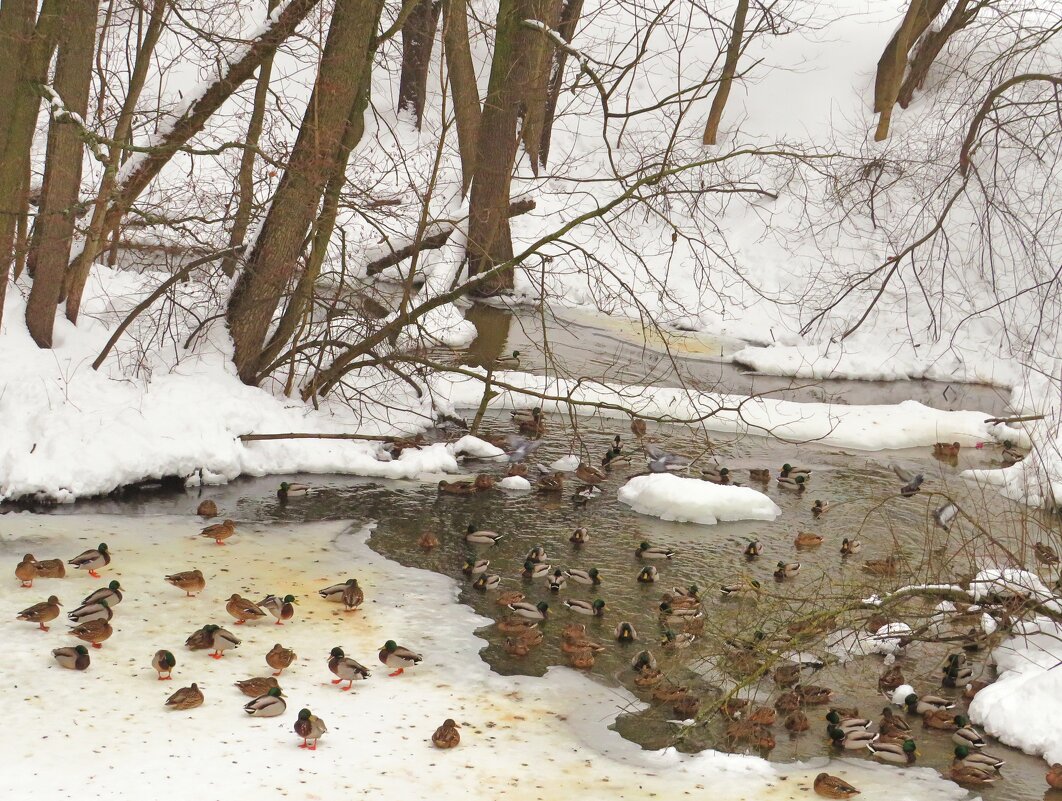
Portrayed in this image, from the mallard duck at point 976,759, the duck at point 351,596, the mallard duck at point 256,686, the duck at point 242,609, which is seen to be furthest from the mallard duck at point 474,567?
the mallard duck at point 976,759

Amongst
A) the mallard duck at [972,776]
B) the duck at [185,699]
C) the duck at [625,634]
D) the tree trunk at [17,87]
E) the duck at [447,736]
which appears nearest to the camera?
the duck at [447,736]

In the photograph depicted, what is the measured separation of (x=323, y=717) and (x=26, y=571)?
2933mm

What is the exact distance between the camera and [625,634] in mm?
8734

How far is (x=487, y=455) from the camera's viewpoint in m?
13.3

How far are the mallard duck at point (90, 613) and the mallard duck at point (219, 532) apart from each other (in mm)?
1772

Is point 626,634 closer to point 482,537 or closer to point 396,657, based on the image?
point 396,657

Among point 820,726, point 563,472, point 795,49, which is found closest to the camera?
point 820,726

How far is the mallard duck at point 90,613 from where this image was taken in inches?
310

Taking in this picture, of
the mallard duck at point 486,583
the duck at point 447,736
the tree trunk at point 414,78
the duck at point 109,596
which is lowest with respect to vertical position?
the duck at point 447,736

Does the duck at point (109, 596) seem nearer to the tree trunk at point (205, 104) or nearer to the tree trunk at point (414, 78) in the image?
the tree trunk at point (205, 104)

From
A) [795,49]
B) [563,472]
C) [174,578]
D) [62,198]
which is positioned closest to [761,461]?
[563,472]

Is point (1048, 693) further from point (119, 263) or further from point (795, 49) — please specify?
point (795, 49)

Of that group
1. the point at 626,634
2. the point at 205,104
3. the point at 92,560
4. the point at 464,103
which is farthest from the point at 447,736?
the point at 464,103

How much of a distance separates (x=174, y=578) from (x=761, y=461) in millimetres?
7927
